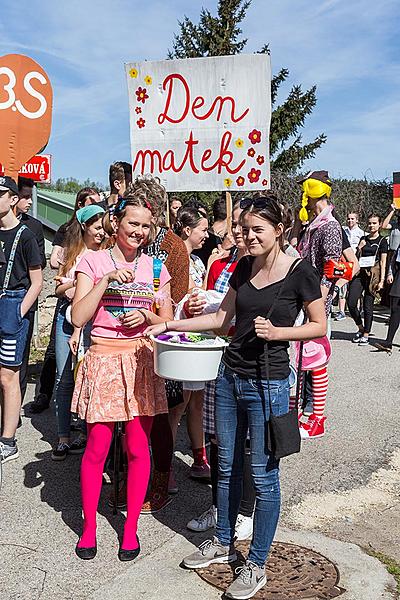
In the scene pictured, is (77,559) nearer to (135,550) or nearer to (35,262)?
(135,550)

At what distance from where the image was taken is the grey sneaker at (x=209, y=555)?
365cm

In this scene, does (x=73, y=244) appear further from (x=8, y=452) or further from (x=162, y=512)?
(x=162, y=512)

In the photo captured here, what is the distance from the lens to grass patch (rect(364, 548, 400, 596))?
368 centimetres

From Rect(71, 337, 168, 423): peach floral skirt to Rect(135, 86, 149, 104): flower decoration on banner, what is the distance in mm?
3464

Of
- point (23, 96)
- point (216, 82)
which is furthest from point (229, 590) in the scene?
point (216, 82)

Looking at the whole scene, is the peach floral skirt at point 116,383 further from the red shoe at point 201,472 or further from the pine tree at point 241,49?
the pine tree at point 241,49

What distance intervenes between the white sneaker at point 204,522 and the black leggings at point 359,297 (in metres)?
7.17

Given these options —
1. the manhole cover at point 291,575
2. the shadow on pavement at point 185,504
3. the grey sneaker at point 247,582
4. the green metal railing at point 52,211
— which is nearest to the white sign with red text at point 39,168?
the green metal railing at point 52,211

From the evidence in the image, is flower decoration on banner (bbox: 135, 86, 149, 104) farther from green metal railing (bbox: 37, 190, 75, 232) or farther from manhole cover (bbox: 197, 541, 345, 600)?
green metal railing (bbox: 37, 190, 75, 232)

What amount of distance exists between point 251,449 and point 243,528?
83 centimetres

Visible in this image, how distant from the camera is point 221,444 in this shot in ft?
11.8

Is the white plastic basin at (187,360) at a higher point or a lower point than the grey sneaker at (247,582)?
higher

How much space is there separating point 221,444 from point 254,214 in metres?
1.17

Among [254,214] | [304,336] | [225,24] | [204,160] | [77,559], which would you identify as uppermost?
[225,24]
